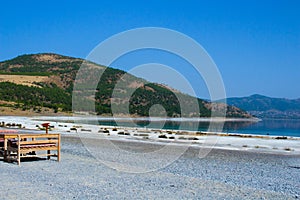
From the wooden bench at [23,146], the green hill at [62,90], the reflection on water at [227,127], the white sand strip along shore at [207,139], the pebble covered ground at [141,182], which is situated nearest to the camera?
the pebble covered ground at [141,182]

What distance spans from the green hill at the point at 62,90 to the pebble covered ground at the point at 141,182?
75070mm

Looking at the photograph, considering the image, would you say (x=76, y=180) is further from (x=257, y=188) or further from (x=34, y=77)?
(x=34, y=77)

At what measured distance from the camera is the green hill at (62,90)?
97438 millimetres

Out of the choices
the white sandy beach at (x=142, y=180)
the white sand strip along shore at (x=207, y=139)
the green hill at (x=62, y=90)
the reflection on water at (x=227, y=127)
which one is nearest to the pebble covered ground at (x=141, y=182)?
the white sandy beach at (x=142, y=180)

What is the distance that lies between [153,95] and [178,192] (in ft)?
366

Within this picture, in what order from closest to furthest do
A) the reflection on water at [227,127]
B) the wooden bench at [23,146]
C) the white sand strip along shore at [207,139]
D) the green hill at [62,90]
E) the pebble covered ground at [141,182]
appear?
the pebble covered ground at [141,182] < the wooden bench at [23,146] < the white sand strip along shore at [207,139] < the reflection on water at [227,127] < the green hill at [62,90]

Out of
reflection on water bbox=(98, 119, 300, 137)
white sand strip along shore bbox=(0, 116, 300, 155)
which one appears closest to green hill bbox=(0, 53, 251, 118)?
reflection on water bbox=(98, 119, 300, 137)

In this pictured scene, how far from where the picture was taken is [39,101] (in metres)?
97.8

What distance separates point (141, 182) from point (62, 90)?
107 metres

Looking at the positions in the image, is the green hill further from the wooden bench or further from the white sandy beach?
the white sandy beach

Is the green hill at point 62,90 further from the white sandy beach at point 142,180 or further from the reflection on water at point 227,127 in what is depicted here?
the white sandy beach at point 142,180

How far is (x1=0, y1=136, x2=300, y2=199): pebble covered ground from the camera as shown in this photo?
8.47 m

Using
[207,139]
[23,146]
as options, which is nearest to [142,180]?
[23,146]

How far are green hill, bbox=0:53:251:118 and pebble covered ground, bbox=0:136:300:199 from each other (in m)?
75.1
